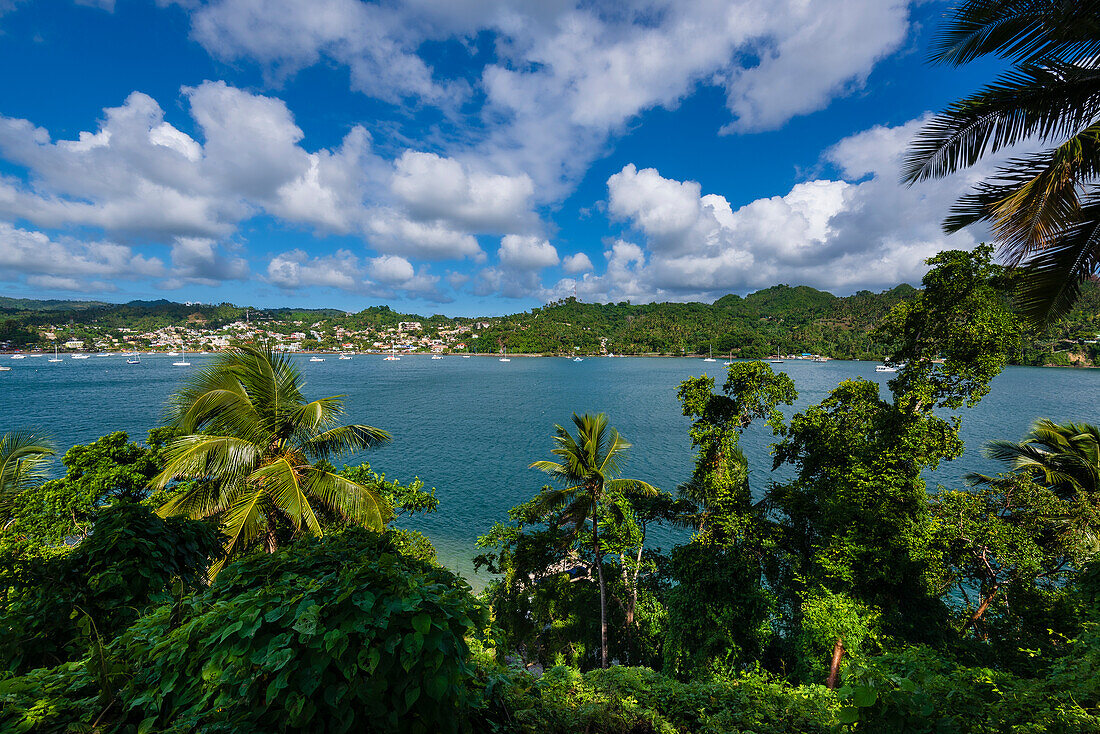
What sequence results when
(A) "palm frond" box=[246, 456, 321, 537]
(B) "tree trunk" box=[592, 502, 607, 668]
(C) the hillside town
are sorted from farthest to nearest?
(C) the hillside town
(B) "tree trunk" box=[592, 502, 607, 668]
(A) "palm frond" box=[246, 456, 321, 537]

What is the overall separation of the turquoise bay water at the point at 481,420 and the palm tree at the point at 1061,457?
1238 cm

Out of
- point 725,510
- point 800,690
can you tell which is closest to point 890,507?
point 725,510

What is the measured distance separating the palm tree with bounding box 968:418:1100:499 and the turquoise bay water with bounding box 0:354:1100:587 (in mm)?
12378

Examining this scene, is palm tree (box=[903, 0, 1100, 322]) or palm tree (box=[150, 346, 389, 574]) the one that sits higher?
palm tree (box=[903, 0, 1100, 322])

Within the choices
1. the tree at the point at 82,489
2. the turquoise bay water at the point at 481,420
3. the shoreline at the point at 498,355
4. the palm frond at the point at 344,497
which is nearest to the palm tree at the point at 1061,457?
the turquoise bay water at the point at 481,420

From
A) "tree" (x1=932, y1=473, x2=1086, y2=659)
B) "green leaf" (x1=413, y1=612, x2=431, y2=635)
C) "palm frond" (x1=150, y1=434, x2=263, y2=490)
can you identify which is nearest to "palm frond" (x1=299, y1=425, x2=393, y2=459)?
"palm frond" (x1=150, y1=434, x2=263, y2=490)

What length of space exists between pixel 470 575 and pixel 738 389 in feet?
45.5

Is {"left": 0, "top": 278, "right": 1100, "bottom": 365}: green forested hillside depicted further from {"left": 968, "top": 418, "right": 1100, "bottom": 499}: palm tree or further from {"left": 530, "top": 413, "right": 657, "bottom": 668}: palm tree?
{"left": 530, "top": 413, "right": 657, "bottom": 668}: palm tree

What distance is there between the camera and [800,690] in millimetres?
6160

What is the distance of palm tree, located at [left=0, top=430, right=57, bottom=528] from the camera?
7961 millimetres

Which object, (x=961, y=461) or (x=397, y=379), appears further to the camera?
(x=397, y=379)

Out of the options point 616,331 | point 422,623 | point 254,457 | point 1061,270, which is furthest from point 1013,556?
point 616,331

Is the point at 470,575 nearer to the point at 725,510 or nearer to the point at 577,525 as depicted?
the point at 577,525

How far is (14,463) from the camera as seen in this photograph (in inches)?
320
